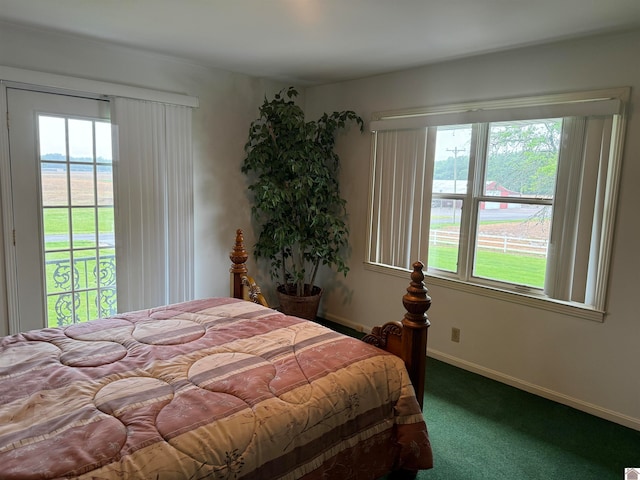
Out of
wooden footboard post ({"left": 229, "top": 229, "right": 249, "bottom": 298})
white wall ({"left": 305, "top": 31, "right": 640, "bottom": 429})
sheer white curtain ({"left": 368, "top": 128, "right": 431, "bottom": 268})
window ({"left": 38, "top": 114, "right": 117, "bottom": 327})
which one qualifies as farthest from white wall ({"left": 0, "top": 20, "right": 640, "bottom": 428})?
wooden footboard post ({"left": 229, "top": 229, "right": 249, "bottom": 298})

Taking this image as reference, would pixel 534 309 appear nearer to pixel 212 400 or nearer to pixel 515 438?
pixel 515 438

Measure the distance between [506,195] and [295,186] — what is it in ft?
5.39

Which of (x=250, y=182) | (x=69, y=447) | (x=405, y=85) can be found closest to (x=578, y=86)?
(x=405, y=85)

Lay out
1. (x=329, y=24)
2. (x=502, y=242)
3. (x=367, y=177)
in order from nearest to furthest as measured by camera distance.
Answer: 1. (x=329, y=24)
2. (x=502, y=242)
3. (x=367, y=177)

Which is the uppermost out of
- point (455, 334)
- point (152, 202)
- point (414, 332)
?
point (152, 202)

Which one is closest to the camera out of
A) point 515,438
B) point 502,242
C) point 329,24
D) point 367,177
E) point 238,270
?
point 515,438

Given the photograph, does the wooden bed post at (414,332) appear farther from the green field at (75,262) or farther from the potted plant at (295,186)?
the green field at (75,262)

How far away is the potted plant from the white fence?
0.87 metres

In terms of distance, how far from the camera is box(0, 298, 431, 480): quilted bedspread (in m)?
1.20

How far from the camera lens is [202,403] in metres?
1.42

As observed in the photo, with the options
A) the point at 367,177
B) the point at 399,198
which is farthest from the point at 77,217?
the point at 399,198

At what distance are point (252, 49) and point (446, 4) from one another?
1457 millimetres

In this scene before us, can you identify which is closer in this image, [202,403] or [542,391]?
[202,403]

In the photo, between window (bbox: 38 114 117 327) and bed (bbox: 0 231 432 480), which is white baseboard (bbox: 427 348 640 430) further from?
window (bbox: 38 114 117 327)
